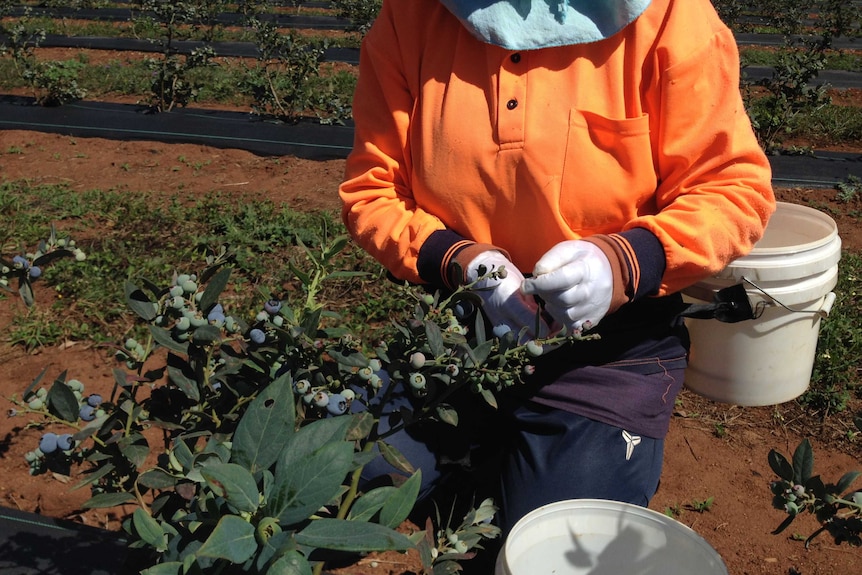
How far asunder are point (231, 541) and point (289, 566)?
5 centimetres

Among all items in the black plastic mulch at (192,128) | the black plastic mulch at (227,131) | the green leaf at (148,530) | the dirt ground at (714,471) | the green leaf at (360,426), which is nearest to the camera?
the green leaf at (148,530)

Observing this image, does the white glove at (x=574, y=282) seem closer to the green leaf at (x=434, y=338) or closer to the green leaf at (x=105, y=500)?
the green leaf at (x=434, y=338)

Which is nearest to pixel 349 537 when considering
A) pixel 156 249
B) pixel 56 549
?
pixel 56 549

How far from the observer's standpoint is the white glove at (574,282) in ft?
4.25

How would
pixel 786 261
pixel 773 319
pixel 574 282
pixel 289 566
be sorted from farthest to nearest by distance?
1. pixel 773 319
2. pixel 786 261
3. pixel 574 282
4. pixel 289 566

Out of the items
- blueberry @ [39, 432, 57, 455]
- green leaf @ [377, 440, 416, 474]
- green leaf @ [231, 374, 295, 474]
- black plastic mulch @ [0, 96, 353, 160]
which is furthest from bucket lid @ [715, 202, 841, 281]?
black plastic mulch @ [0, 96, 353, 160]

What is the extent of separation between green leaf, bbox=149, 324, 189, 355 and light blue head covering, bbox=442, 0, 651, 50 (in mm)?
712

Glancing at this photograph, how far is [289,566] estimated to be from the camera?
685 millimetres

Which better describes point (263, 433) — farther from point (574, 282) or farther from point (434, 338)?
point (574, 282)

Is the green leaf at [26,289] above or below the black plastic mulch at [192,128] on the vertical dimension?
above

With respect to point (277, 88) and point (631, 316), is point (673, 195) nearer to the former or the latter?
point (631, 316)

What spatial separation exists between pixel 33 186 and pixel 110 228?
83 cm

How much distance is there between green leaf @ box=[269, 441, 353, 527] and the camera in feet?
2.31

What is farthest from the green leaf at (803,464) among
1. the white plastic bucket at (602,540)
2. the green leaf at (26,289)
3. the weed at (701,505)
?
the weed at (701,505)
